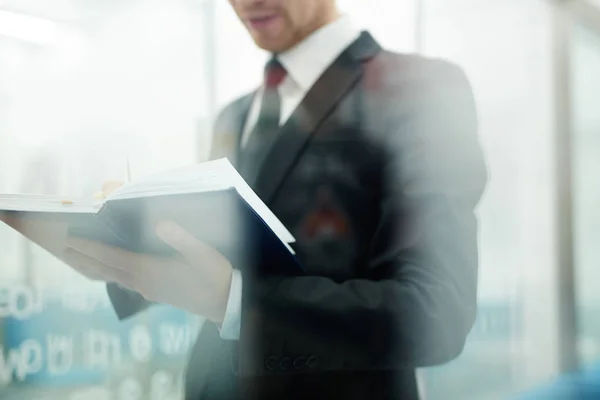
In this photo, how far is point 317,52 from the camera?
110 cm

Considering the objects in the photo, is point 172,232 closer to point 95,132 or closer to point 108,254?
point 108,254

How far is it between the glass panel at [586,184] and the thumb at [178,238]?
1.80 m

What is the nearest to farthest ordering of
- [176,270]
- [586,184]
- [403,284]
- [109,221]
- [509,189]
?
[109,221] < [176,270] < [403,284] < [509,189] < [586,184]

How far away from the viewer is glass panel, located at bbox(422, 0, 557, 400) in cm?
158

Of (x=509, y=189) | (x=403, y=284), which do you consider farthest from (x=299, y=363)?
(x=509, y=189)

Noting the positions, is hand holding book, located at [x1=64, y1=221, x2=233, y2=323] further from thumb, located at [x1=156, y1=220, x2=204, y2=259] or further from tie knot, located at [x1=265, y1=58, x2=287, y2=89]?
tie knot, located at [x1=265, y1=58, x2=287, y2=89]

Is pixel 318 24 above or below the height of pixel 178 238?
above

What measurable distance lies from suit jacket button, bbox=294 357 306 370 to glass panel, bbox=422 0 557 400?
583mm

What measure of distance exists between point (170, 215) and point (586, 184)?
192 centimetres

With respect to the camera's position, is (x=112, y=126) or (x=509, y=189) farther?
(x=509, y=189)

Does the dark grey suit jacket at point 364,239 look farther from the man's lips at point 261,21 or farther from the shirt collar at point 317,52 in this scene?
the man's lips at point 261,21

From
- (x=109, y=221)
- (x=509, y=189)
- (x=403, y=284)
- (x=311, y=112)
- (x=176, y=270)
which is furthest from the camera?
(x=509, y=189)

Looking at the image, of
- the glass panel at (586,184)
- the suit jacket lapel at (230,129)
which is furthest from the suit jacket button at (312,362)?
the glass panel at (586,184)

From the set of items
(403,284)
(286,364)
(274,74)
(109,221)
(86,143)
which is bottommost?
(286,364)
